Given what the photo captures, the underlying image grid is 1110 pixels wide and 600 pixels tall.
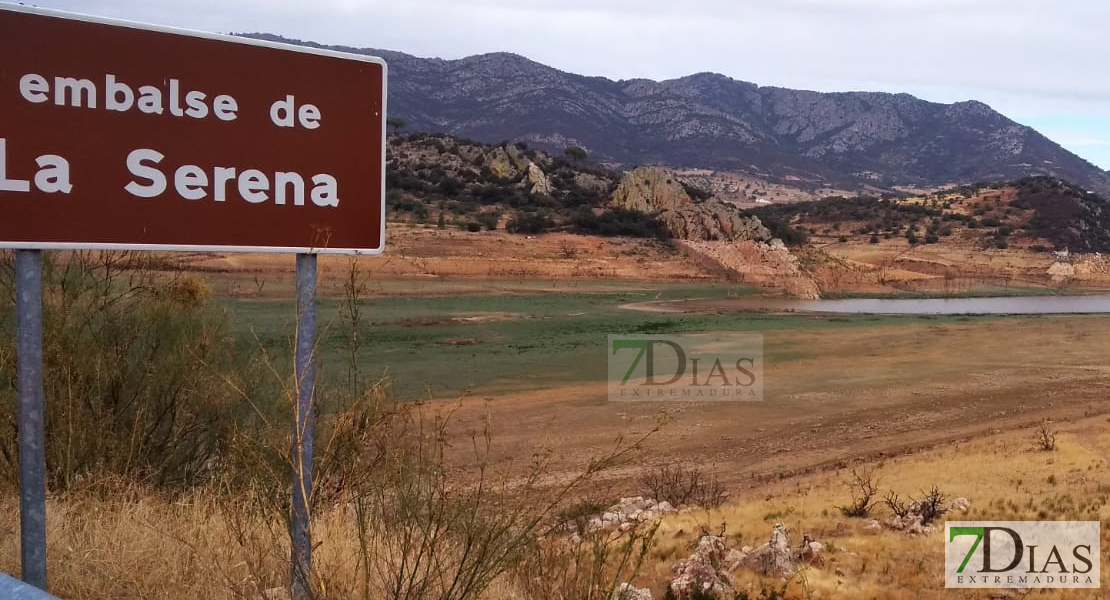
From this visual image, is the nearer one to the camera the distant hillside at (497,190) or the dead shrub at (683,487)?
the dead shrub at (683,487)

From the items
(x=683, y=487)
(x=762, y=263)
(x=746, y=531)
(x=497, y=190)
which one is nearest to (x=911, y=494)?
(x=683, y=487)

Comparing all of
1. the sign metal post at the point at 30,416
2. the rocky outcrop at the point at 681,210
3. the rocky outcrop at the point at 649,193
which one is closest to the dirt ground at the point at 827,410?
the sign metal post at the point at 30,416

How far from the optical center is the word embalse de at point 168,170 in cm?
276

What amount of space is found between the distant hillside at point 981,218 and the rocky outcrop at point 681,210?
540 centimetres

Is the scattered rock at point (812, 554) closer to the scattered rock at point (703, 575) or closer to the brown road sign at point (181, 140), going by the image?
the scattered rock at point (703, 575)

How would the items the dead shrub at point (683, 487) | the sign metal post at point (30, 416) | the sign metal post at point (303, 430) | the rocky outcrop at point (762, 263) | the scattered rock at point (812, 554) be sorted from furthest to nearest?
the rocky outcrop at point (762, 263) < the dead shrub at point (683, 487) < the scattered rock at point (812, 554) < the sign metal post at point (303, 430) < the sign metal post at point (30, 416)

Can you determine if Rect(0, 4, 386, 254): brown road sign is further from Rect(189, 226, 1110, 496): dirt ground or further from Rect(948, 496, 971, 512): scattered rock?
Rect(948, 496, 971, 512): scattered rock

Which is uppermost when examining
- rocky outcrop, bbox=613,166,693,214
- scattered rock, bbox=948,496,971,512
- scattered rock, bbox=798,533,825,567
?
rocky outcrop, bbox=613,166,693,214

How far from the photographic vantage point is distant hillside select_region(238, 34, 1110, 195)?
128000 mm

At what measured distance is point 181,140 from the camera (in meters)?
2.95

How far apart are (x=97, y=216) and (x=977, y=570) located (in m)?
7.14

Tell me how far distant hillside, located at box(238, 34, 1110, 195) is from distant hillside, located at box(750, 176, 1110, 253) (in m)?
45.1

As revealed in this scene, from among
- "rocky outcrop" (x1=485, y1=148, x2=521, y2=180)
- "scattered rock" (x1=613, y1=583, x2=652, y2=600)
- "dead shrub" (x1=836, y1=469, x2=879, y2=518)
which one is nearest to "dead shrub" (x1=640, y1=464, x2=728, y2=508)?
"dead shrub" (x1=836, y1=469, x2=879, y2=518)

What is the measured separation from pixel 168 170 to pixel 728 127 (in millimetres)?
148943
